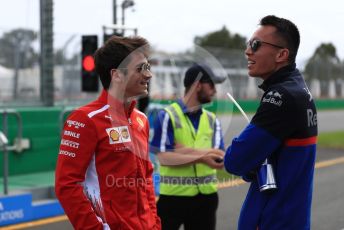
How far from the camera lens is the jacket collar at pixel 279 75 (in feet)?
9.15

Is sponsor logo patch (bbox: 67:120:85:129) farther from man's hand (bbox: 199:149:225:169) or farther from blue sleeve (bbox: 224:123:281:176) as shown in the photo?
man's hand (bbox: 199:149:225:169)

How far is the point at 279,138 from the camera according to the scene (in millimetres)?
2670

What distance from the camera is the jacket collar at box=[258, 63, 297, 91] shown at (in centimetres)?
279

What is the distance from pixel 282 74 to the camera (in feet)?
9.15

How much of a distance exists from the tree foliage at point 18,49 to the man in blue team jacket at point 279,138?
12674mm

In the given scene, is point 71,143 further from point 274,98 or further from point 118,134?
point 274,98

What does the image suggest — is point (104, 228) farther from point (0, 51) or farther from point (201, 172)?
point (0, 51)

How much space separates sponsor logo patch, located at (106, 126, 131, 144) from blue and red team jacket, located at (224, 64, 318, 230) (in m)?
0.56

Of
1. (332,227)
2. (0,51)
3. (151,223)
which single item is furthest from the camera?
(0,51)

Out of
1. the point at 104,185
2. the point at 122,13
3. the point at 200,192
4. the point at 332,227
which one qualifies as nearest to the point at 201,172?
the point at 200,192

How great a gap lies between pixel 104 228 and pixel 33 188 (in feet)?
19.7

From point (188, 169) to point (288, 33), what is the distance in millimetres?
1858

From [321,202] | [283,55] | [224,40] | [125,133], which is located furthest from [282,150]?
[224,40]

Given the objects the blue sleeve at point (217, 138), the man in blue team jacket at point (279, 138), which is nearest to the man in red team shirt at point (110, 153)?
the man in blue team jacket at point (279, 138)
